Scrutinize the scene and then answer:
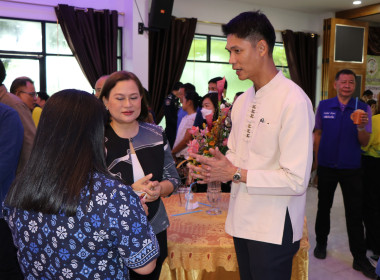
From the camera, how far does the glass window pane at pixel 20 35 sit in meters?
5.97

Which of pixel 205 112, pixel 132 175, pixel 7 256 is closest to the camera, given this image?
pixel 132 175

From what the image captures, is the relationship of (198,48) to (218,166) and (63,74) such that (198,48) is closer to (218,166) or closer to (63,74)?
(63,74)

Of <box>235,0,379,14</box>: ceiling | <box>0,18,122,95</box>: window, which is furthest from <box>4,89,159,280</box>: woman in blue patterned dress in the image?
<box>235,0,379,14</box>: ceiling

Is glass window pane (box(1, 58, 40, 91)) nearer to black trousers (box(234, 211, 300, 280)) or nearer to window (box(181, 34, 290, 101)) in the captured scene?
window (box(181, 34, 290, 101))

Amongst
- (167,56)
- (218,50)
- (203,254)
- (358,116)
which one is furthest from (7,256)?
(218,50)

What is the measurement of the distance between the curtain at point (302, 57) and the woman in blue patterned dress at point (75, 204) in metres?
7.96

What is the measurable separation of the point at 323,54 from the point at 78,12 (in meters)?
5.45

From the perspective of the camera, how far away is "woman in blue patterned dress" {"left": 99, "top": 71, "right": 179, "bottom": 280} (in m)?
1.68

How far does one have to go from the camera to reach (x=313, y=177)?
6547 mm

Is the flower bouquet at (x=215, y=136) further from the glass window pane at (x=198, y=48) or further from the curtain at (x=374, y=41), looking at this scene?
the curtain at (x=374, y=41)

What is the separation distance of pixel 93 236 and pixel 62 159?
226 millimetres

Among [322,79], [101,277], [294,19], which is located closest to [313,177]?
[322,79]

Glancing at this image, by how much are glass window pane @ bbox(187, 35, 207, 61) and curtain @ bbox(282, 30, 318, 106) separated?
196 centimetres

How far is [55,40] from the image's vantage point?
6355 millimetres
